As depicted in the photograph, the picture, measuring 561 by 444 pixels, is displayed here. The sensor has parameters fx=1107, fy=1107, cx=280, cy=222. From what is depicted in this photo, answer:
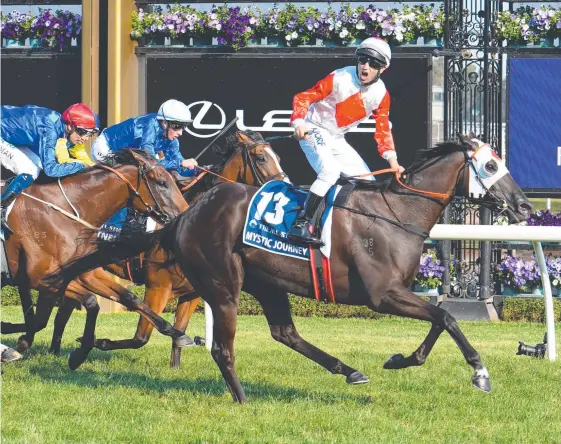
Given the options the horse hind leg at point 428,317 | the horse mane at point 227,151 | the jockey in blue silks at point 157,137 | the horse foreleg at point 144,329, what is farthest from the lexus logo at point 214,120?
the horse hind leg at point 428,317

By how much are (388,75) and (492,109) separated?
1.10 meters

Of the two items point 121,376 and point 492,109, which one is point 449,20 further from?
point 121,376

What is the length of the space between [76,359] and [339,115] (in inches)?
87.2

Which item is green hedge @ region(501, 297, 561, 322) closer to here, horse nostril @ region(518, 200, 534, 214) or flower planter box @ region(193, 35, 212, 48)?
flower planter box @ region(193, 35, 212, 48)

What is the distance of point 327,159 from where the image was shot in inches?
237

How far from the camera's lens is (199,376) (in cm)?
674

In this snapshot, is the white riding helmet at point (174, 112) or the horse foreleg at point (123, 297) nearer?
the horse foreleg at point (123, 297)

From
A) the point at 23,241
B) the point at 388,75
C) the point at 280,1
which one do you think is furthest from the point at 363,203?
the point at 280,1

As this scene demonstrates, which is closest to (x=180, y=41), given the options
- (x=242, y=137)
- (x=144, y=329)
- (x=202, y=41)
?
(x=202, y=41)

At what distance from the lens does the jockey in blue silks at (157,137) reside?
25.6 feet

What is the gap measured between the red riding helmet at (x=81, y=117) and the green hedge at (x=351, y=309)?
13.3 feet

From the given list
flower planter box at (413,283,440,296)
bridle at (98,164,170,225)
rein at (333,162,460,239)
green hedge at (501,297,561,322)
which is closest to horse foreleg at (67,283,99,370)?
bridle at (98,164,170,225)

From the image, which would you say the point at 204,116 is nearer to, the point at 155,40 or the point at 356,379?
the point at 155,40

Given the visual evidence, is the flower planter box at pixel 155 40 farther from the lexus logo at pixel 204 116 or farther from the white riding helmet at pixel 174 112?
the white riding helmet at pixel 174 112
